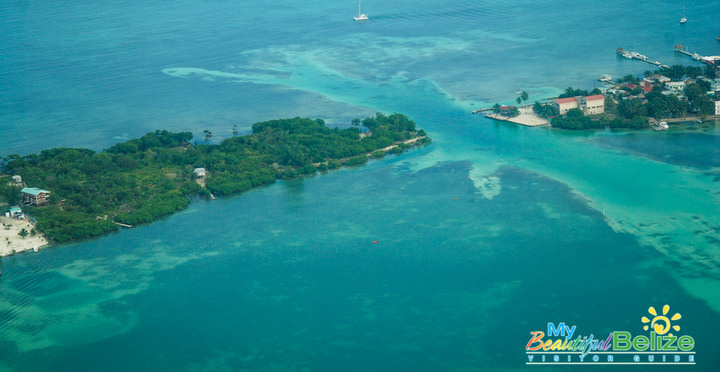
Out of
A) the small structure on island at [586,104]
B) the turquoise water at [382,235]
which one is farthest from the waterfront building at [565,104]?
the turquoise water at [382,235]

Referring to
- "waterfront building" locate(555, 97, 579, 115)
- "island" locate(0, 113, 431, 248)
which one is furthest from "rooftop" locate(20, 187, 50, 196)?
"waterfront building" locate(555, 97, 579, 115)

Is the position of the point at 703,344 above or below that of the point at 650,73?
below

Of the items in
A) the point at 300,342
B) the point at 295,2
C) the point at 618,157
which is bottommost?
the point at 300,342

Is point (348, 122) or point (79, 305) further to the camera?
point (348, 122)

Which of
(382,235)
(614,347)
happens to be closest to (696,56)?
(382,235)

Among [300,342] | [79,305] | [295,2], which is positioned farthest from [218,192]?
[295,2]

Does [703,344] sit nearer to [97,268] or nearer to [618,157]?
[618,157]
